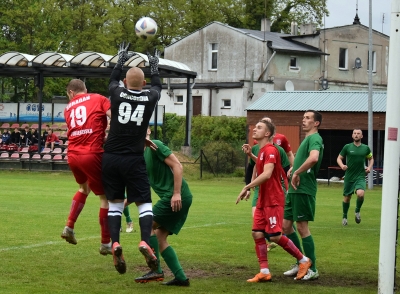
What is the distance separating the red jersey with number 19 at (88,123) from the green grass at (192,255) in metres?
1.61

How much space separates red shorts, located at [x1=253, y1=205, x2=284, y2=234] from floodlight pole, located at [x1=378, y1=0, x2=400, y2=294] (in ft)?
5.32

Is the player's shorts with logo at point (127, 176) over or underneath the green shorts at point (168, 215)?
over

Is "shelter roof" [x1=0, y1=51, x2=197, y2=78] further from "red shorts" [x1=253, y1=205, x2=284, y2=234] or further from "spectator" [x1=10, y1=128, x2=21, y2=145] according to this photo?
"red shorts" [x1=253, y1=205, x2=284, y2=234]

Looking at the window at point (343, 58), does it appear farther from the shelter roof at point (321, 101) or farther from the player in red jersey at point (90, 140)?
the player in red jersey at point (90, 140)

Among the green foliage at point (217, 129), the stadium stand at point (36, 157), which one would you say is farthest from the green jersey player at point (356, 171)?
the green foliage at point (217, 129)

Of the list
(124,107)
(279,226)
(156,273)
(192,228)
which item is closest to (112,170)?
(124,107)

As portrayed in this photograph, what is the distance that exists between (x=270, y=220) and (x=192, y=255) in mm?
2684

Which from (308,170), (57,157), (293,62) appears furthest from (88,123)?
(293,62)

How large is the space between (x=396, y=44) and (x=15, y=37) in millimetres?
53965

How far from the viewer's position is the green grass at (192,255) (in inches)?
363

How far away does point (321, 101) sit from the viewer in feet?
138

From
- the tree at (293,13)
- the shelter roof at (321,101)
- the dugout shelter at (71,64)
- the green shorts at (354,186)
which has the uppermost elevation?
the tree at (293,13)

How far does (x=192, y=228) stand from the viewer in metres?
16.3

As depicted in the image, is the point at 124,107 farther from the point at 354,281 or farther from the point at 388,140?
the point at 354,281
